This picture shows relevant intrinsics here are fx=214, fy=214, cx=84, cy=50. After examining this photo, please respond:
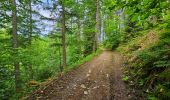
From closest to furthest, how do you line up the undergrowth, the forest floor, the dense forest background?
1. the dense forest background
2. the undergrowth
3. the forest floor

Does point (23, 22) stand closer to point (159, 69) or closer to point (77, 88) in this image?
point (77, 88)

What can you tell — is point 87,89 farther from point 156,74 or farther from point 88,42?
point 88,42

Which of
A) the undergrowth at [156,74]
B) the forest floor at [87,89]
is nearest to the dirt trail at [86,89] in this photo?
the forest floor at [87,89]

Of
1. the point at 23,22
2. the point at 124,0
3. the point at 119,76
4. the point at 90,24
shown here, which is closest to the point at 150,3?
the point at 124,0

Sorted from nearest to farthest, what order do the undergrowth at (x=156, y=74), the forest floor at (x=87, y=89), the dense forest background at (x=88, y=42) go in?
the dense forest background at (x=88, y=42), the undergrowth at (x=156, y=74), the forest floor at (x=87, y=89)

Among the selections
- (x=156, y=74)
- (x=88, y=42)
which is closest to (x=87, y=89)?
(x=156, y=74)

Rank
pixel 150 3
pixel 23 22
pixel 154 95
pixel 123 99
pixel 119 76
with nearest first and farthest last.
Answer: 1. pixel 150 3
2. pixel 154 95
3. pixel 123 99
4. pixel 119 76
5. pixel 23 22

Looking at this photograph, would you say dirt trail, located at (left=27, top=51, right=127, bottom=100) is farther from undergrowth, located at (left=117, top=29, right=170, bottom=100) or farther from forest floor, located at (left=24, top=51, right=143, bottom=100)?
undergrowth, located at (left=117, top=29, right=170, bottom=100)

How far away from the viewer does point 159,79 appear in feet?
23.8

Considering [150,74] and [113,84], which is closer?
[150,74]

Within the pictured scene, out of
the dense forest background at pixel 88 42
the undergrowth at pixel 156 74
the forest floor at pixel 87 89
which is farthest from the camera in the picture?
the forest floor at pixel 87 89

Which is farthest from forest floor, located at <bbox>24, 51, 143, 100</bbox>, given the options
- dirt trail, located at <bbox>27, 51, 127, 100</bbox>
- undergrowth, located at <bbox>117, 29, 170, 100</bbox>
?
undergrowth, located at <bbox>117, 29, 170, 100</bbox>

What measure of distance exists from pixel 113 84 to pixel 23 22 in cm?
1341

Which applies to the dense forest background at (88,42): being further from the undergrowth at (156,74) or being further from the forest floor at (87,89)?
the forest floor at (87,89)
